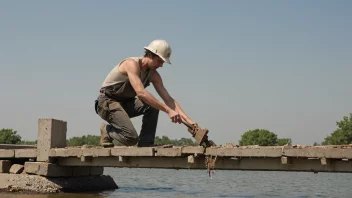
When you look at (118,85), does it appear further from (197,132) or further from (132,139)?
(197,132)

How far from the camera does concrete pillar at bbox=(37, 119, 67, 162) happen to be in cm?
960

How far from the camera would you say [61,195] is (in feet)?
30.3

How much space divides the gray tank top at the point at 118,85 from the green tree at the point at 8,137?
50.7 m

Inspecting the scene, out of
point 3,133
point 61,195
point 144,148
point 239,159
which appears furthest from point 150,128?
point 3,133

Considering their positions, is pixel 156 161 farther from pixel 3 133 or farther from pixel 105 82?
pixel 3 133

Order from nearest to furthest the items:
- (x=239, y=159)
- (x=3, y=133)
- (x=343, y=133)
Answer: (x=239, y=159), (x=3, y=133), (x=343, y=133)

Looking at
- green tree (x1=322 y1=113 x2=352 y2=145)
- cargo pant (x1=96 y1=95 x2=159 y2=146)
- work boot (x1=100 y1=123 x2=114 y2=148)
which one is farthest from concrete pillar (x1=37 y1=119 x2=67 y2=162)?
green tree (x1=322 y1=113 x2=352 y2=145)

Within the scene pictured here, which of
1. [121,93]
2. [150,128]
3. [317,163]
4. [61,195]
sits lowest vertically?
[61,195]

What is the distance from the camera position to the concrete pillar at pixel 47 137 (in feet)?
31.5

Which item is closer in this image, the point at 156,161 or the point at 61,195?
the point at 156,161

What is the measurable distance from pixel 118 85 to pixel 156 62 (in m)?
0.90

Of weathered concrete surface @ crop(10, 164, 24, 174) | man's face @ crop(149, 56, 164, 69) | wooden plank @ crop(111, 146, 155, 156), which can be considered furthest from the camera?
weathered concrete surface @ crop(10, 164, 24, 174)

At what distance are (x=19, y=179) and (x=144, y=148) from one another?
9.80 feet

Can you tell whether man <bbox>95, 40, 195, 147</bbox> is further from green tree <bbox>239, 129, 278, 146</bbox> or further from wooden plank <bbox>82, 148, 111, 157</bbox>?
green tree <bbox>239, 129, 278, 146</bbox>
